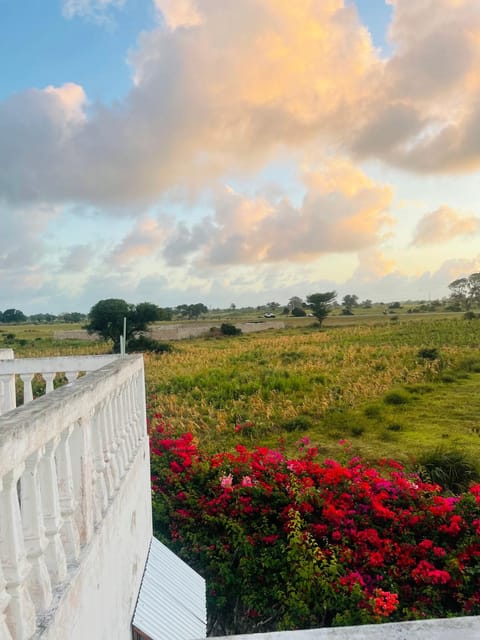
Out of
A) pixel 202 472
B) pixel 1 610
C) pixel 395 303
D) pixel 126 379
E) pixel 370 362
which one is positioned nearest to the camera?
pixel 1 610

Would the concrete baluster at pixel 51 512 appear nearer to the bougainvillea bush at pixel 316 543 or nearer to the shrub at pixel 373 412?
the bougainvillea bush at pixel 316 543

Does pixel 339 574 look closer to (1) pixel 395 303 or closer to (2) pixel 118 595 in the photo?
(2) pixel 118 595

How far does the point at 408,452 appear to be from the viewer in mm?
7840

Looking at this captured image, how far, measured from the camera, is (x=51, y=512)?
1684 mm

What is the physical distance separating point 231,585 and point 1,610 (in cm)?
414

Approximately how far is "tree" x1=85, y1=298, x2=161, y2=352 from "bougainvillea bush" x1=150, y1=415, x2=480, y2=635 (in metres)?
23.0

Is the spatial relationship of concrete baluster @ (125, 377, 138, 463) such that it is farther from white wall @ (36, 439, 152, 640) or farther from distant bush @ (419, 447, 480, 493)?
distant bush @ (419, 447, 480, 493)

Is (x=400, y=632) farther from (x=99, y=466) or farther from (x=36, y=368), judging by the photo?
(x=36, y=368)

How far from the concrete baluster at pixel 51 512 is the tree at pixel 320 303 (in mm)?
48343

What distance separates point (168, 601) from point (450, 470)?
182 inches

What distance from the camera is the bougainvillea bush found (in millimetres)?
4359

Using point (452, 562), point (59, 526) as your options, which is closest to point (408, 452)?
point (452, 562)

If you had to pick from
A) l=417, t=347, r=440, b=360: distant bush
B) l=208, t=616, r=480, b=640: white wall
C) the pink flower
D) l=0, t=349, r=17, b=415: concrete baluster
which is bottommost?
the pink flower

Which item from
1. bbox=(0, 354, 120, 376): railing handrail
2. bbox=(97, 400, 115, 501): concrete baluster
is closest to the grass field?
bbox=(0, 354, 120, 376): railing handrail
